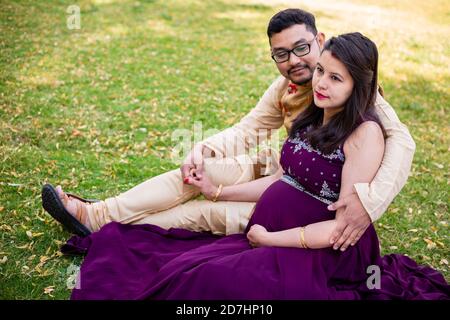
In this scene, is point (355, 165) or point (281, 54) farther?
point (281, 54)

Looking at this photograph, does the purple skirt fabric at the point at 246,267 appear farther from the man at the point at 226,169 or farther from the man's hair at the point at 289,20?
the man's hair at the point at 289,20

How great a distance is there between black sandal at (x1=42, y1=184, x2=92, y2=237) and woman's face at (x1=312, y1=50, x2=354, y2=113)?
2.05m

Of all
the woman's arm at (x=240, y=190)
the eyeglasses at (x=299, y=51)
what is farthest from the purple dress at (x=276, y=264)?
the eyeglasses at (x=299, y=51)

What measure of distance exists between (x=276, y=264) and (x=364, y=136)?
901 millimetres

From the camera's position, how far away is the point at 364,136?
107 inches

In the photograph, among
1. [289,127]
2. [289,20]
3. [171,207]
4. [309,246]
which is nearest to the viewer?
[309,246]

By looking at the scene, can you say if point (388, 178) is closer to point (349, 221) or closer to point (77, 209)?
point (349, 221)

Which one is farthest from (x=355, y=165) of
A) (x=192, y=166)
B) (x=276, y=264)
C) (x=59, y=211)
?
(x=59, y=211)

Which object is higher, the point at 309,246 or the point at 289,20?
the point at 289,20

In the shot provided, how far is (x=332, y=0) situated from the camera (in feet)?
51.9

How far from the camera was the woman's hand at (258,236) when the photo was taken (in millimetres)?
2914

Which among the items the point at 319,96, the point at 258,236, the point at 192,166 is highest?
the point at 319,96

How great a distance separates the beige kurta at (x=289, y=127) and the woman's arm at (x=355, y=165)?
0.17ft
